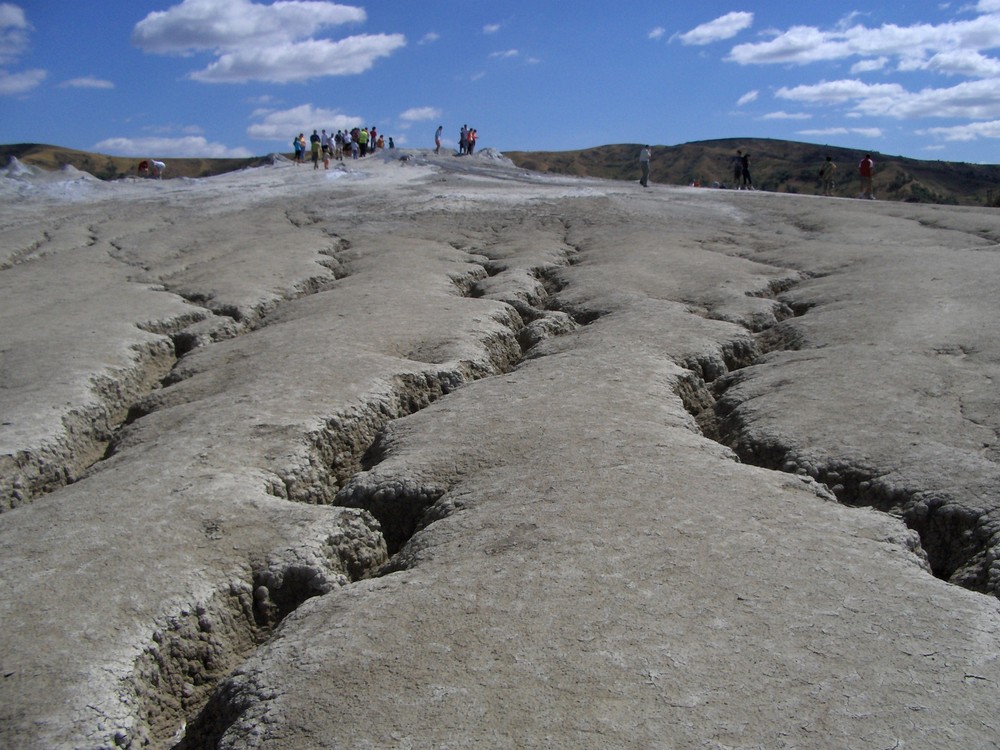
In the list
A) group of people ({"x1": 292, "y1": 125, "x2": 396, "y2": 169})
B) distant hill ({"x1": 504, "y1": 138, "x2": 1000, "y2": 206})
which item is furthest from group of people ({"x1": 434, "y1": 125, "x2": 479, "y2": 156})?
distant hill ({"x1": 504, "y1": 138, "x2": 1000, "y2": 206})

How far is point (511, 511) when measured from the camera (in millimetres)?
3336

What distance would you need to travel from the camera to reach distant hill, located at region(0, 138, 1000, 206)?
46.0 meters

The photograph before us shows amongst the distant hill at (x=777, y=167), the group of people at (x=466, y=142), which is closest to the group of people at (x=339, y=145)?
the group of people at (x=466, y=142)

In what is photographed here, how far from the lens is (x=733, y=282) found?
23.6 ft

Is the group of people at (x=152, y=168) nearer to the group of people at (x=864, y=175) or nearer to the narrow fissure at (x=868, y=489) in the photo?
the group of people at (x=864, y=175)

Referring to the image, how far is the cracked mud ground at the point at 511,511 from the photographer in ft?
7.64

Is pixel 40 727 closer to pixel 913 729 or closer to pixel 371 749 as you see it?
pixel 371 749

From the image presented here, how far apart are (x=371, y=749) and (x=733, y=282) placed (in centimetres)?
574

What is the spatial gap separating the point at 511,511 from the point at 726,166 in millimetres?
63230

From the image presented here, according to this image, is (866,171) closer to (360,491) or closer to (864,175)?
(864,175)

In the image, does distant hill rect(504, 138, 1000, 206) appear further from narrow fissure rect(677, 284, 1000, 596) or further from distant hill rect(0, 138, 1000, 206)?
narrow fissure rect(677, 284, 1000, 596)

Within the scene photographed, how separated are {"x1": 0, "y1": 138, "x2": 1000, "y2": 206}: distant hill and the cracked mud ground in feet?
116

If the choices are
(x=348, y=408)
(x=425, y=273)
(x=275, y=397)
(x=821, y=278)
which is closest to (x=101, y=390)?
(x=275, y=397)

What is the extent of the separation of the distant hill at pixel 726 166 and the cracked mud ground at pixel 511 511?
3525 centimetres
